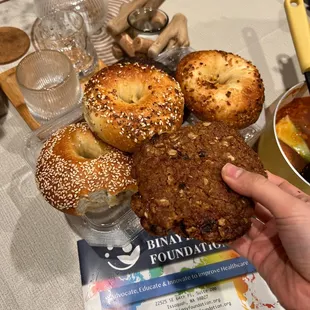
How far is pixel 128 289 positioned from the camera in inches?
33.3

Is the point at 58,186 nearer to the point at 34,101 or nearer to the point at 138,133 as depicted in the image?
the point at 138,133

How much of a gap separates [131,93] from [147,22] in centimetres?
49

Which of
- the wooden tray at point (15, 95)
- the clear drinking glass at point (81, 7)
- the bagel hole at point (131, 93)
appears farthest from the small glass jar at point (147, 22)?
the bagel hole at point (131, 93)

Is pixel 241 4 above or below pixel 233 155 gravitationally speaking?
below

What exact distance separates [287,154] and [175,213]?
44 centimetres

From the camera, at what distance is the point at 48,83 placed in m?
1.13

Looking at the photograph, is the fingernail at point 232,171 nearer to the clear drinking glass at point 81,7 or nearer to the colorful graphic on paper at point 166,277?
the colorful graphic on paper at point 166,277

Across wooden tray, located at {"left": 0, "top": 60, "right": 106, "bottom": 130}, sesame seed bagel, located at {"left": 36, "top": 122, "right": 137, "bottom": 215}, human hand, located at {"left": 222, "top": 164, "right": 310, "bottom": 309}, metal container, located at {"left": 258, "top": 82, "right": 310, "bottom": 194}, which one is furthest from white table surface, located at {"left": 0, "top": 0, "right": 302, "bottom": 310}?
human hand, located at {"left": 222, "top": 164, "right": 310, "bottom": 309}

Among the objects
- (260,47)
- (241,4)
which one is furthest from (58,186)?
(241,4)

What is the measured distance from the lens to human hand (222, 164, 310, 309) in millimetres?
631

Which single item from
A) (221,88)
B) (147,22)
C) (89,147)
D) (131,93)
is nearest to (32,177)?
(89,147)

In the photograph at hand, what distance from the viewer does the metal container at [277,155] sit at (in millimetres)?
822

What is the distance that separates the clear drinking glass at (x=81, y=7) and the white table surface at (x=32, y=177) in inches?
3.5

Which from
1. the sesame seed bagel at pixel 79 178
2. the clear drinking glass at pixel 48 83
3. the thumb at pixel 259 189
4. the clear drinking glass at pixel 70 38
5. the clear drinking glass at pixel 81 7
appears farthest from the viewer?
the clear drinking glass at pixel 81 7
